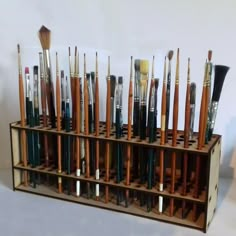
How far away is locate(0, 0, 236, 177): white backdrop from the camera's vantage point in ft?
3.30

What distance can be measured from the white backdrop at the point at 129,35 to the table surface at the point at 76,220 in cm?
30

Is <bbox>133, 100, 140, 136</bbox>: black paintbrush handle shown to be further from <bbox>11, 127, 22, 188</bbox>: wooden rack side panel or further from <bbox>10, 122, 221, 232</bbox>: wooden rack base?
<bbox>11, 127, 22, 188</bbox>: wooden rack side panel

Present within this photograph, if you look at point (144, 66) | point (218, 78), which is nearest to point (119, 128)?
point (144, 66)

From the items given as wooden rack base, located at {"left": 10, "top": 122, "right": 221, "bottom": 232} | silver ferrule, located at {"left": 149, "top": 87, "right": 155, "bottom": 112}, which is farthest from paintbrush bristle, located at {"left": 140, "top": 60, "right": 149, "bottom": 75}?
wooden rack base, located at {"left": 10, "top": 122, "right": 221, "bottom": 232}

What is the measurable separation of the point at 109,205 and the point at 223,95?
17.6 inches

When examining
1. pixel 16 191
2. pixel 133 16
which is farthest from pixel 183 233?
pixel 133 16

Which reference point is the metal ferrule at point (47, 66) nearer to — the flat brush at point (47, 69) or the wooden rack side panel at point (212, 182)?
the flat brush at point (47, 69)

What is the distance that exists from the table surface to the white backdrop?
303 mm

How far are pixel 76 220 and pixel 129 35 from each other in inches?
21.3

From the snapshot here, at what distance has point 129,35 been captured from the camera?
1.06 meters

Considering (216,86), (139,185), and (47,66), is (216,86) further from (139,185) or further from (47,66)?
(47,66)

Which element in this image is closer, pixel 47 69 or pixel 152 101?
pixel 152 101

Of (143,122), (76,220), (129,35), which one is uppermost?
(129,35)

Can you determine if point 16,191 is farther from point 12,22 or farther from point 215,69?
point 215,69
